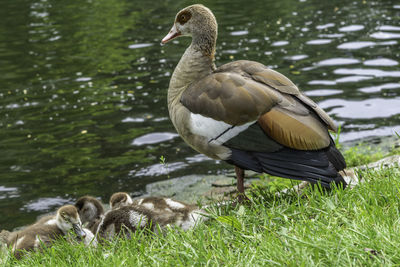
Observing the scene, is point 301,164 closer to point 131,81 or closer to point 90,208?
point 90,208

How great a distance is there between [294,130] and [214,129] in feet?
2.40

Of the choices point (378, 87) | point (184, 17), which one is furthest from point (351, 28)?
point (184, 17)

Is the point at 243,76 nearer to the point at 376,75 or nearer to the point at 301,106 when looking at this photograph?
the point at 301,106

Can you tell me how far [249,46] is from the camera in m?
15.7

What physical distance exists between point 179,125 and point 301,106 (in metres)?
1.17

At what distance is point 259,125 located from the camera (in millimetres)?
5242

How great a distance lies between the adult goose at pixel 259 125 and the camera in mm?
5133

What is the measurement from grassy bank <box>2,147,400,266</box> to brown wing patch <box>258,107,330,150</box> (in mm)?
433

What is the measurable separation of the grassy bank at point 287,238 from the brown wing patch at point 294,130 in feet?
1.42

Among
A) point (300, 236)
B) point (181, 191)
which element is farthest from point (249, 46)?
point (300, 236)

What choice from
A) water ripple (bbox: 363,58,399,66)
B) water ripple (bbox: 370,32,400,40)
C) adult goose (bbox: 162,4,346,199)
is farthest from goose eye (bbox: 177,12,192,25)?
water ripple (bbox: 370,32,400,40)

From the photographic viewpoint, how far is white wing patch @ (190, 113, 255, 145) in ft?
17.5

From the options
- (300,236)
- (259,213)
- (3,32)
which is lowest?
(3,32)

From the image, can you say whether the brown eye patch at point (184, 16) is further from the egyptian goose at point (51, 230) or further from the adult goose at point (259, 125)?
the egyptian goose at point (51, 230)
